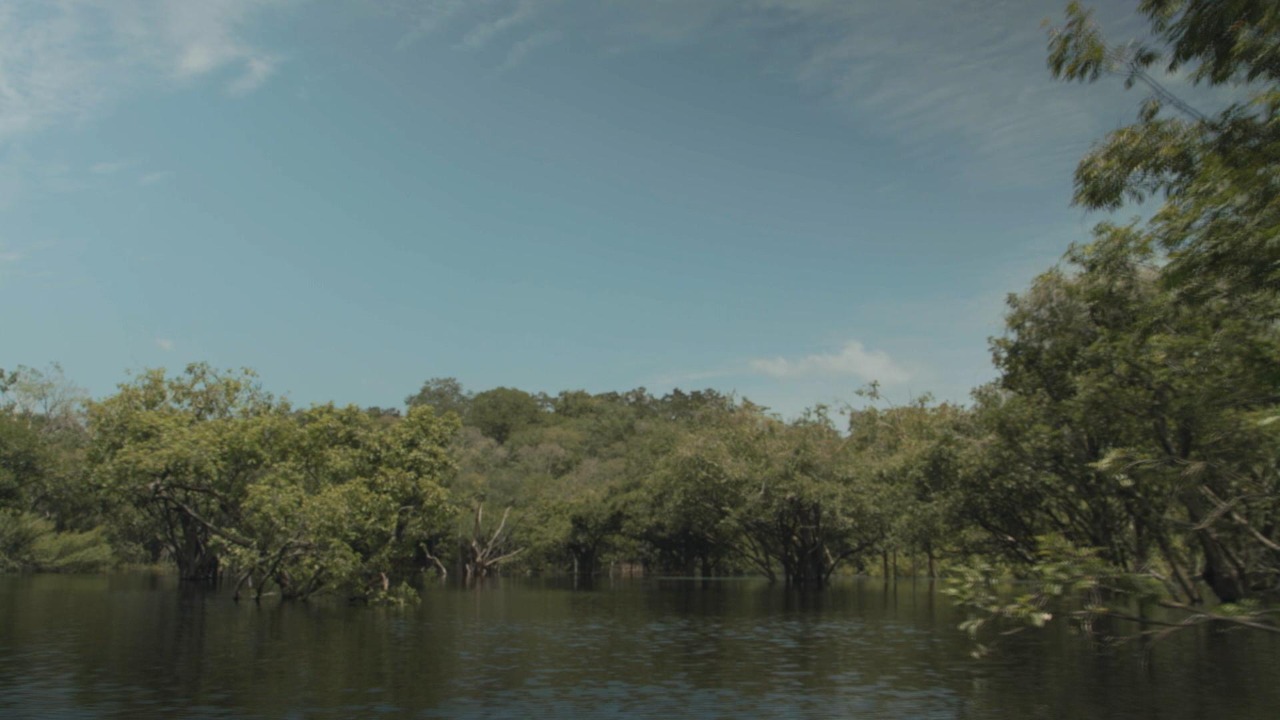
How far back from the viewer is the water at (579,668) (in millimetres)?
17875

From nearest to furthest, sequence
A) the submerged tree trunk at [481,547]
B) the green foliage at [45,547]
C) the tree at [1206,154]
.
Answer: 1. the tree at [1206,154]
2. the green foliage at [45,547]
3. the submerged tree trunk at [481,547]

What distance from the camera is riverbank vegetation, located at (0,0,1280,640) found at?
12.0 m

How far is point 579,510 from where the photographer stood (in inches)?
3698

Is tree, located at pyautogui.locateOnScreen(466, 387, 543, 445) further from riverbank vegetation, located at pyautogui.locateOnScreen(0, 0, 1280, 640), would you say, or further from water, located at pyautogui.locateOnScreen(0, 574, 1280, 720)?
water, located at pyautogui.locateOnScreen(0, 574, 1280, 720)

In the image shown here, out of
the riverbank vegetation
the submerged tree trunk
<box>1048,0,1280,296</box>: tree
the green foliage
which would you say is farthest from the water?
the submerged tree trunk

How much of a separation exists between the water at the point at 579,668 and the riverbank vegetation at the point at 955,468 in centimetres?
257

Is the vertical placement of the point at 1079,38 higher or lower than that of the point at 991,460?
higher

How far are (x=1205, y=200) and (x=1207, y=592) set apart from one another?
53.4 meters

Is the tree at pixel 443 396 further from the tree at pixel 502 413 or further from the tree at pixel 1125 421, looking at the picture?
the tree at pixel 1125 421

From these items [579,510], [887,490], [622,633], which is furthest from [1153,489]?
[579,510]

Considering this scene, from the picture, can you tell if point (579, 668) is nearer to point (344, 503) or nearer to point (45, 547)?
point (344, 503)

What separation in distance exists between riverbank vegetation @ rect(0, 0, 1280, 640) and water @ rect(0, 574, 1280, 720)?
8.45 ft

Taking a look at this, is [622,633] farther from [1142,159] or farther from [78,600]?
[78,600]

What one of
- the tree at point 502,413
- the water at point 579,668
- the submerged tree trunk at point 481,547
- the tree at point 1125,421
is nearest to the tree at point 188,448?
the water at point 579,668
